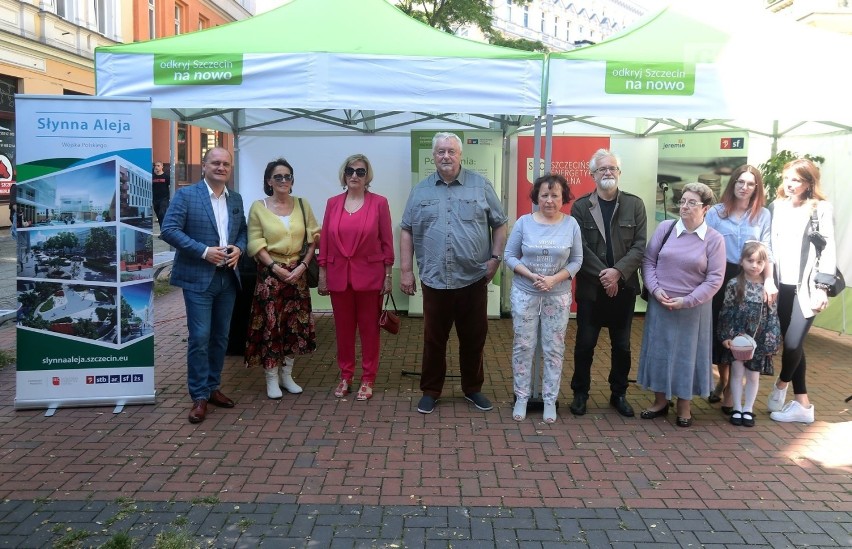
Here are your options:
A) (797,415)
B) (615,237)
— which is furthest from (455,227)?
(797,415)

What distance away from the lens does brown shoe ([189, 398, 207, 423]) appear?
4.48 meters

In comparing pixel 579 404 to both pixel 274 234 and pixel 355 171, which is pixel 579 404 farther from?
pixel 274 234

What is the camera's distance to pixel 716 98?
460 cm

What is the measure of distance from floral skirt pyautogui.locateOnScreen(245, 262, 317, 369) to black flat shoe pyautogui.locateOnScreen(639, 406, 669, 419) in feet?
8.19

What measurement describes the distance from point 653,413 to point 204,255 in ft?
10.8

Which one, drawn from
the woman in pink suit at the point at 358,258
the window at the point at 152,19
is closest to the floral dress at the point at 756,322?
the woman in pink suit at the point at 358,258

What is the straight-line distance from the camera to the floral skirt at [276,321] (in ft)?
15.9

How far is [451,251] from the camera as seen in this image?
4.52 m

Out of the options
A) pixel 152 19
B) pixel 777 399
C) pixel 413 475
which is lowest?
pixel 413 475

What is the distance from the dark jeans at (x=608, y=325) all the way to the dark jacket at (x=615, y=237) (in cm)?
8

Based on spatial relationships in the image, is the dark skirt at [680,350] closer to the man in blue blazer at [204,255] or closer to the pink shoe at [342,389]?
the pink shoe at [342,389]

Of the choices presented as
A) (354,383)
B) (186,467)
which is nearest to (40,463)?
(186,467)

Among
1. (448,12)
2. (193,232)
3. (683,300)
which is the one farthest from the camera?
(448,12)

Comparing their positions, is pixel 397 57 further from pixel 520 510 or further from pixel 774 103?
pixel 520 510
